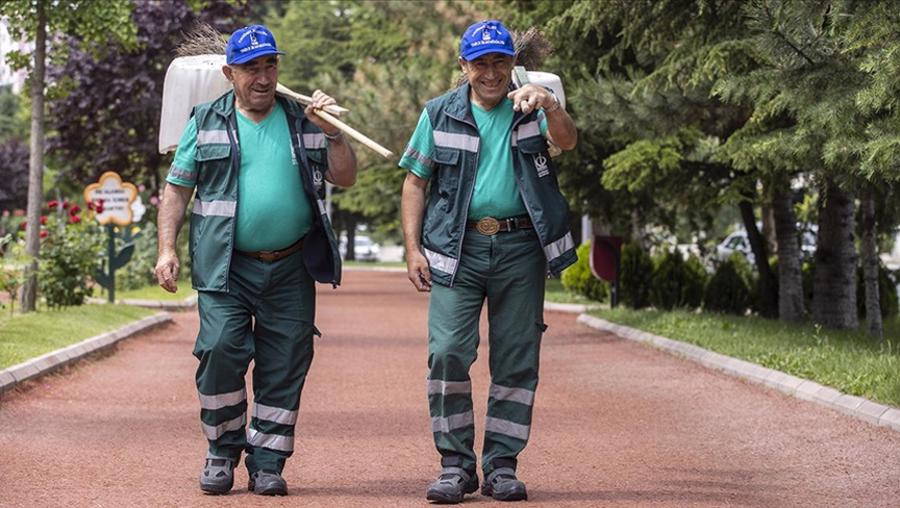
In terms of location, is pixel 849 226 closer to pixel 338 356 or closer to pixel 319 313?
pixel 338 356

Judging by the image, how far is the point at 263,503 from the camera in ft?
22.6

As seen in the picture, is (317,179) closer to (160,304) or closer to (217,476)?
(217,476)

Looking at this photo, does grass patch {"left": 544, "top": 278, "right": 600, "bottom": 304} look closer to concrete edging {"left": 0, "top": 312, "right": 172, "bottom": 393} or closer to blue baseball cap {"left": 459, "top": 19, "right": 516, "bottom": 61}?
concrete edging {"left": 0, "top": 312, "right": 172, "bottom": 393}

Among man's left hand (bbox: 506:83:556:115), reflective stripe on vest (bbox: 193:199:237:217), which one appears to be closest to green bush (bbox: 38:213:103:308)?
reflective stripe on vest (bbox: 193:199:237:217)

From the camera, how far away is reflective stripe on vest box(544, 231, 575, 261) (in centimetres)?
698

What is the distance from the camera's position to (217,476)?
708 cm

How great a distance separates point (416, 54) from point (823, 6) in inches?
850

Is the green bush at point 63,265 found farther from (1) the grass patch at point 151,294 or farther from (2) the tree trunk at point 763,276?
(2) the tree trunk at point 763,276

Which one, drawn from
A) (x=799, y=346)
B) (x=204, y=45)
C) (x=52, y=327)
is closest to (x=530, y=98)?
(x=204, y=45)

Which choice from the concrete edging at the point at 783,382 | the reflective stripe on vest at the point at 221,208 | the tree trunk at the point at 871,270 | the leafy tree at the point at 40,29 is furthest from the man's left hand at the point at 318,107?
the leafy tree at the point at 40,29

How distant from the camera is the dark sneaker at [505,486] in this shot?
691cm

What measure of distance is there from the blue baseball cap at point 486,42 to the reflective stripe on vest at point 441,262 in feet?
2.81

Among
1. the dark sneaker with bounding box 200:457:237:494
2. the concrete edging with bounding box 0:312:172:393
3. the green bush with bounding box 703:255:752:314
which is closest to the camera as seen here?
the dark sneaker with bounding box 200:457:237:494

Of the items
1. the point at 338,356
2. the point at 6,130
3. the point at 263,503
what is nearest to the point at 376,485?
the point at 263,503
